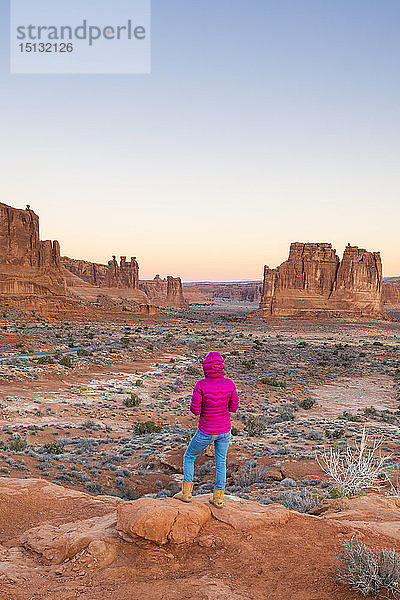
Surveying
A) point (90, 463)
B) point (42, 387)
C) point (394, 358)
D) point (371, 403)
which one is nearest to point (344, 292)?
point (394, 358)

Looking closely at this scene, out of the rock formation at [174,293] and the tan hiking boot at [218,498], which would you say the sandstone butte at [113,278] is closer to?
the rock formation at [174,293]

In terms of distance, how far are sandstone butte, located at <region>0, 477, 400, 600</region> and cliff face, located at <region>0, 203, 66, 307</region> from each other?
5595 centimetres

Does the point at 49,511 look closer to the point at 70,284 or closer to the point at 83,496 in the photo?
the point at 83,496

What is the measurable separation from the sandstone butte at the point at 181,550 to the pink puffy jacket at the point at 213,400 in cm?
96

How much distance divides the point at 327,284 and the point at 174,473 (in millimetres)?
72199

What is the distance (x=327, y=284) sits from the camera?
3012 inches

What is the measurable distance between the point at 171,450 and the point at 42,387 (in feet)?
33.0

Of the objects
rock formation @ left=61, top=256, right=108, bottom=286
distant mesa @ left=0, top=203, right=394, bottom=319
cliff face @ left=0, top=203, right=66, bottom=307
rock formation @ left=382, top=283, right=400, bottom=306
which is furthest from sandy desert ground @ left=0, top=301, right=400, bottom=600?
rock formation @ left=382, top=283, right=400, bottom=306

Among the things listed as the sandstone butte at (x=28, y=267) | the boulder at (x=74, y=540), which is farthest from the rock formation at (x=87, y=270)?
the boulder at (x=74, y=540)

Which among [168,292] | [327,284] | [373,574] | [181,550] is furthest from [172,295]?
[373,574]

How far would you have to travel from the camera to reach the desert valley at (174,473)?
144 inches

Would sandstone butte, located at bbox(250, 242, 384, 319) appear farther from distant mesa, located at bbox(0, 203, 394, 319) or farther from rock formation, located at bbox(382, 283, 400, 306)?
rock formation, located at bbox(382, 283, 400, 306)

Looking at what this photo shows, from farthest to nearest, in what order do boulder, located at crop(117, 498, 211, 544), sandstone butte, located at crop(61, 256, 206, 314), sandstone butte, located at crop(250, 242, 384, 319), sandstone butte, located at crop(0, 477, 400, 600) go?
1. sandstone butte, located at crop(61, 256, 206, 314)
2. sandstone butte, located at crop(250, 242, 384, 319)
3. boulder, located at crop(117, 498, 211, 544)
4. sandstone butte, located at crop(0, 477, 400, 600)

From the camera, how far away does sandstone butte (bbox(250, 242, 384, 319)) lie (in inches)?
2968
